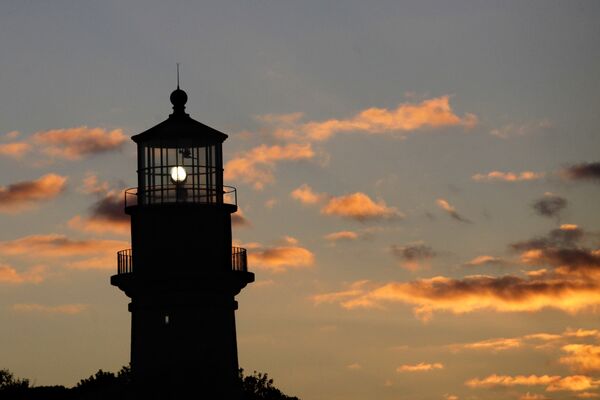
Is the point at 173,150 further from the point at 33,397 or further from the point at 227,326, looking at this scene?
the point at 33,397

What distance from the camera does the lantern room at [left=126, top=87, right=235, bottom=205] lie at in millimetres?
58219

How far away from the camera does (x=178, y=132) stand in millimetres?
58469

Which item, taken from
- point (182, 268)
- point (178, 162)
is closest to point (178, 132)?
point (178, 162)

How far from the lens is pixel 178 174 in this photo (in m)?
58.3

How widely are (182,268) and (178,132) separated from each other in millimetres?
4885

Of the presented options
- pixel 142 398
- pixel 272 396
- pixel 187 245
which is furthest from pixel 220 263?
pixel 272 396

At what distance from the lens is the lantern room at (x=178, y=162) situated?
191 ft

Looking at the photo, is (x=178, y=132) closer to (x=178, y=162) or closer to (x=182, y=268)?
(x=178, y=162)

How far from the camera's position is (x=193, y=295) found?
2243 inches

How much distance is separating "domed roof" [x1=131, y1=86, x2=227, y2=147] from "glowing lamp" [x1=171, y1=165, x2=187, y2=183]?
0.89 meters

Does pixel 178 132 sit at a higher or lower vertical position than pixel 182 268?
higher

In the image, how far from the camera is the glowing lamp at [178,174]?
58.3 metres

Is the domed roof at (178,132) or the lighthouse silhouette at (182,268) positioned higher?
the domed roof at (178,132)

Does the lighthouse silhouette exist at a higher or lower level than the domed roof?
lower
